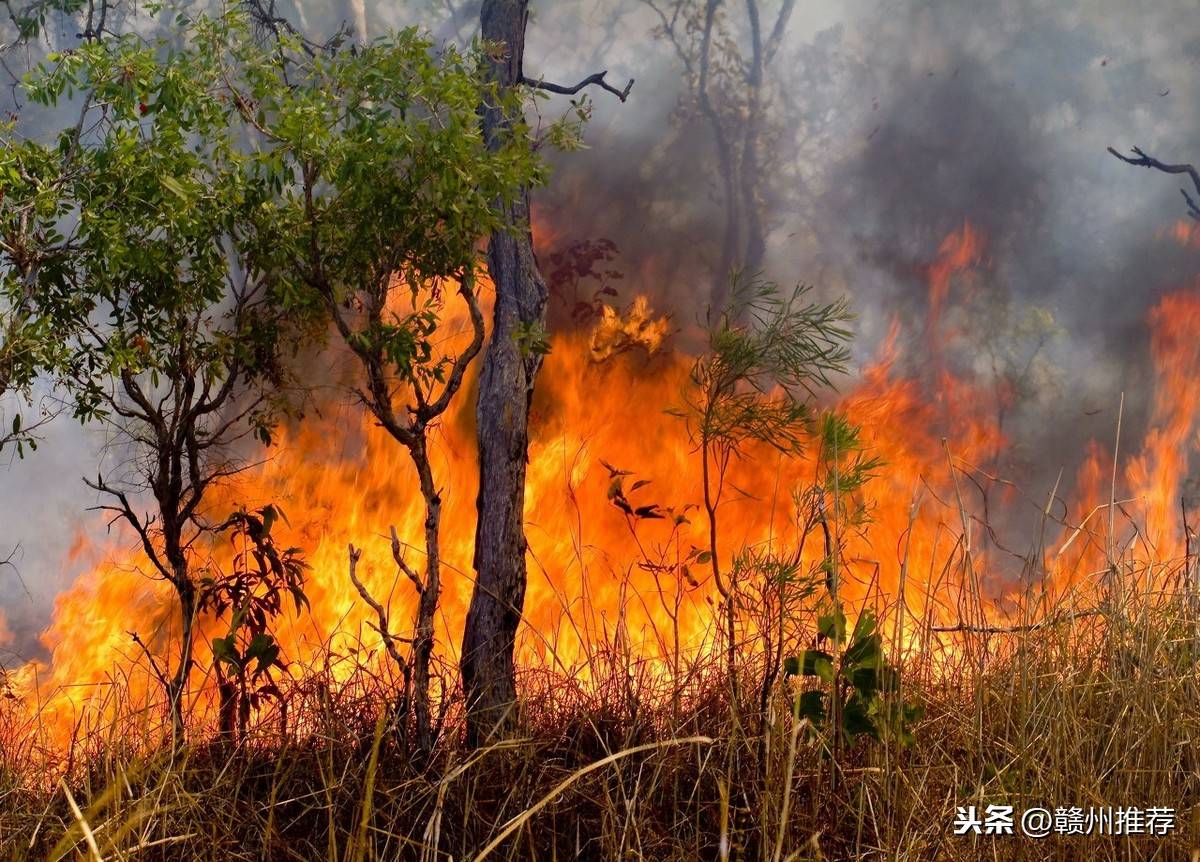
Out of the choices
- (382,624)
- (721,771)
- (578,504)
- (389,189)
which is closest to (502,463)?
(382,624)

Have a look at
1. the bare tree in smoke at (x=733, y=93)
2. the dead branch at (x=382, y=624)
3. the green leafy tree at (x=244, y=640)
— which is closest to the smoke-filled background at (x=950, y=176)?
the bare tree in smoke at (x=733, y=93)

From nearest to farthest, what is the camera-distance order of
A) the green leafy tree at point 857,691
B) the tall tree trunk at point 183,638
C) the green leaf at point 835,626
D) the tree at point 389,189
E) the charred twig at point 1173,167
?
1. the green leaf at point 835,626
2. the green leafy tree at point 857,691
3. the tree at point 389,189
4. the tall tree trunk at point 183,638
5. the charred twig at point 1173,167

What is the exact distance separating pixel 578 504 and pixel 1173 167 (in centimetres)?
371

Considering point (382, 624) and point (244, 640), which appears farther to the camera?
point (244, 640)

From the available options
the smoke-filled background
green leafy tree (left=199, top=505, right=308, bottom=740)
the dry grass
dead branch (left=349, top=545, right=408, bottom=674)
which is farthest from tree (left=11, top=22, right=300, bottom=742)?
the smoke-filled background

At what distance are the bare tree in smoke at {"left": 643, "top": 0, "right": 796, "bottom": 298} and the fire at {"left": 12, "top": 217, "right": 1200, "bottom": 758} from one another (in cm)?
90

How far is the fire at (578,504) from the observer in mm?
5305

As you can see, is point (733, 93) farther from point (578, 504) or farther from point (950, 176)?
point (578, 504)

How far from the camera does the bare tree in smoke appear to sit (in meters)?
6.38

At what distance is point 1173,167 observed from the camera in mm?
5941

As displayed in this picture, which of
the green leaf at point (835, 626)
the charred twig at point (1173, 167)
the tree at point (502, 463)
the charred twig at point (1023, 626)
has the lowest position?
the green leaf at point (835, 626)

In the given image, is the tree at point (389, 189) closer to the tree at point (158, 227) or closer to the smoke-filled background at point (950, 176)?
the tree at point (158, 227)

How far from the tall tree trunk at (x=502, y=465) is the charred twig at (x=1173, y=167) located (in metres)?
3.37

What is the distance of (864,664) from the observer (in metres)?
2.40
